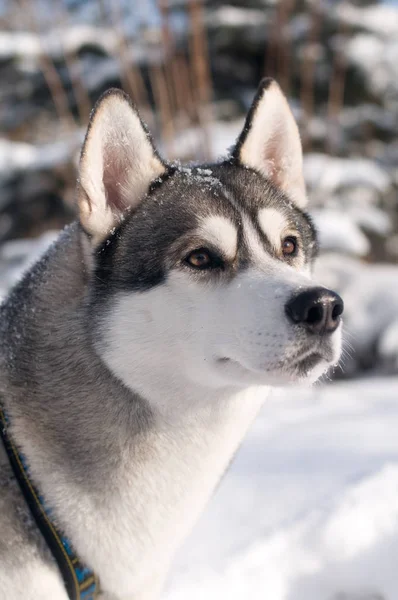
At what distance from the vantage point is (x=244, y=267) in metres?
1.52

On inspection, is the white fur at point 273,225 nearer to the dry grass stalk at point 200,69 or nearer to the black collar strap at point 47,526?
the black collar strap at point 47,526

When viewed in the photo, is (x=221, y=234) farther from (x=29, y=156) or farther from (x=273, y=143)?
(x=29, y=156)

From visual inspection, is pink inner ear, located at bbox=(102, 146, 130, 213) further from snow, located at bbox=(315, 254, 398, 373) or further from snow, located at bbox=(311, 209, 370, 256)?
snow, located at bbox=(311, 209, 370, 256)

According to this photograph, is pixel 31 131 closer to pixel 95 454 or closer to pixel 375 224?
pixel 375 224

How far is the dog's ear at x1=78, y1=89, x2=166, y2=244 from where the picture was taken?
1.52 m

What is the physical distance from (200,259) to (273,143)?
580mm

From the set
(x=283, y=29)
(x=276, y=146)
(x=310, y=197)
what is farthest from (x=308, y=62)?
(x=276, y=146)

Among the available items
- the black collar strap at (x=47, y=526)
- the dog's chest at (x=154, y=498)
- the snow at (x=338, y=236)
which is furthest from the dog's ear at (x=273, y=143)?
the snow at (x=338, y=236)

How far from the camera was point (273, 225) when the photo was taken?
1640 millimetres

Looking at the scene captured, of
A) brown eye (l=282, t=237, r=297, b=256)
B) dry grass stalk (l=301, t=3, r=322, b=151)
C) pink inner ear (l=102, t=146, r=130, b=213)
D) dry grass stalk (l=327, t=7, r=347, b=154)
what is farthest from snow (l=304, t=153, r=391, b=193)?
pink inner ear (l=102, t=146, r=130, b=213)

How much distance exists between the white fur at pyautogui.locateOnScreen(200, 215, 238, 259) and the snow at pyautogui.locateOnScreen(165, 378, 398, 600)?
1138 mm

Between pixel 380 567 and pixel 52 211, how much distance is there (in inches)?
277

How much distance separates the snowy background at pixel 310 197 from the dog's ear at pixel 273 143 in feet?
1.84

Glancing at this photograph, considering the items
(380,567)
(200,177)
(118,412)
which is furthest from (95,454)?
(380,567)
